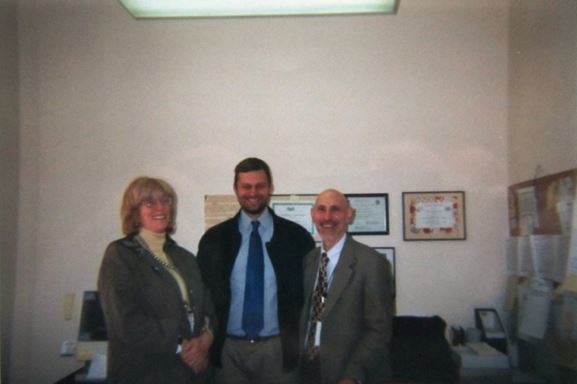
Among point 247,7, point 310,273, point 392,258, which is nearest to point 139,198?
point 310,273

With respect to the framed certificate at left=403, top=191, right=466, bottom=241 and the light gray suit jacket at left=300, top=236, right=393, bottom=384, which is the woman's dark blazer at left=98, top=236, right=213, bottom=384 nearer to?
the light gray suit jacket at left=300, top=236, right=393, bottom=384

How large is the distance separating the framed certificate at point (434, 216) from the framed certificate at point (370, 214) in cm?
6

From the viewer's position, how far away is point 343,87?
1.64 m

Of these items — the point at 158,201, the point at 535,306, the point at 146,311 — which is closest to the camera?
the point at 146,311

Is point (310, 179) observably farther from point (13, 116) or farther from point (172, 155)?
point (13, 116)

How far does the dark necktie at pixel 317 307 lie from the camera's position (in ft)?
4.91

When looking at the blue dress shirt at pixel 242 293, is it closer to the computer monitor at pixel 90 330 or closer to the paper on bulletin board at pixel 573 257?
the computer monitor at pixel 90 330

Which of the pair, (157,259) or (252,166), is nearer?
(157,259)

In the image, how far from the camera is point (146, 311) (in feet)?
4.68

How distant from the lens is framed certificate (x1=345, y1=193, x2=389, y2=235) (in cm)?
156

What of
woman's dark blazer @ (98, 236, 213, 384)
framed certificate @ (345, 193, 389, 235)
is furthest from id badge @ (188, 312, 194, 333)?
framed certificate @ (345, 193, 389, 235)

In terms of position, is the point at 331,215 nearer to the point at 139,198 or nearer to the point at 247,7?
the point at 139,198

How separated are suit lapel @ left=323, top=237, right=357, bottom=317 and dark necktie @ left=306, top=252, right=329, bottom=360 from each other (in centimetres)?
2

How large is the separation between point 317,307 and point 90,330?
72 cm
